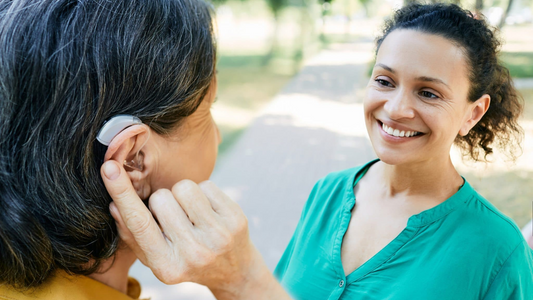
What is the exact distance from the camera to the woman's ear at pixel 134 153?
3.42ft

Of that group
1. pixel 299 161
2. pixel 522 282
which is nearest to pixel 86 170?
pixel 522 282

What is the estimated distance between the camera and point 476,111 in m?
1.53

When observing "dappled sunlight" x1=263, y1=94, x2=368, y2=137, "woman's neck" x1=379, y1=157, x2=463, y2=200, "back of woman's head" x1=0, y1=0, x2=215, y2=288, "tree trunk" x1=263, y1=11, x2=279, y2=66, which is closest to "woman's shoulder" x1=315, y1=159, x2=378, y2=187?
"woman's neck" x1=379, y1=157, x2=463, y2=200

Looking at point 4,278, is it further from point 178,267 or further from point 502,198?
point 502,198

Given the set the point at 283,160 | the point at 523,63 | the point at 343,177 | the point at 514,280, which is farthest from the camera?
the point at 523,63

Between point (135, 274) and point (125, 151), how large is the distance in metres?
3.14

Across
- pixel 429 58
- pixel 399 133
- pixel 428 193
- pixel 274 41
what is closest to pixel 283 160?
pixel 428 193

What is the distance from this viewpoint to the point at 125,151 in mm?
1100

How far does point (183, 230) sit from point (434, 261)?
835 millimetres

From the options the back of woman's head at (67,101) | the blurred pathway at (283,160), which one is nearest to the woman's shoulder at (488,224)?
the back of woman's head at (67,101)

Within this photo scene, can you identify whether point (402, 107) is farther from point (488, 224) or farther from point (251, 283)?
point (251, 283)

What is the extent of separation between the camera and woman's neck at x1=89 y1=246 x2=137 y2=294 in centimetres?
124

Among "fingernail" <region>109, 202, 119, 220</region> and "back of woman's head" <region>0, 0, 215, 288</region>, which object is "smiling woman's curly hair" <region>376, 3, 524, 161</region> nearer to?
"back of woman's head" <region>0, 0, 215, 288</region>

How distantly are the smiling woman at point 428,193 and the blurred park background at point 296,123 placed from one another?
0.28 metres
